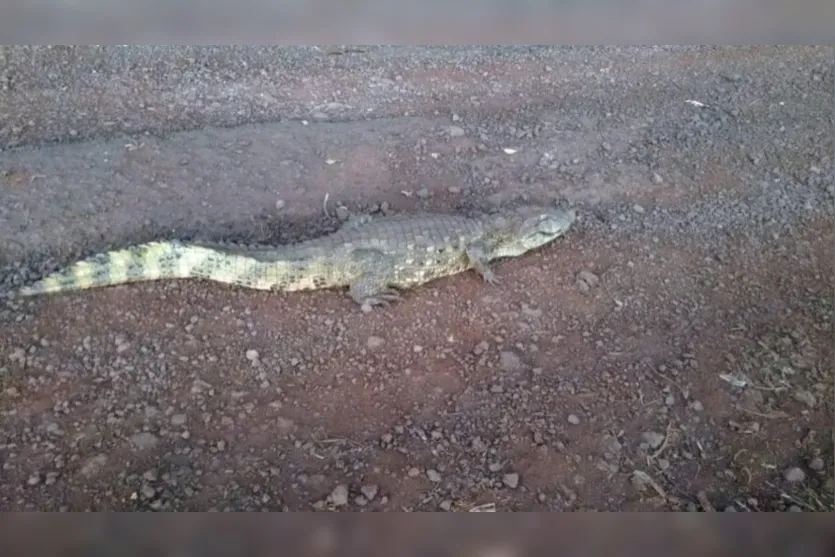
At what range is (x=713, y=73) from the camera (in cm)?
587

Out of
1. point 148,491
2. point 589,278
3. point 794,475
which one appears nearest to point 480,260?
point 589,278

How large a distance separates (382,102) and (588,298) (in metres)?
2.46

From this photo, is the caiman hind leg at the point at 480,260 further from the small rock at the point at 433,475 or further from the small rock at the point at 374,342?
the small rock at the point at 433,475

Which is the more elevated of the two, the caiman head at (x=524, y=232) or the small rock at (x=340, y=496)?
the caiman head at (x=524, y=232)

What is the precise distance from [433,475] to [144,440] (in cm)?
114

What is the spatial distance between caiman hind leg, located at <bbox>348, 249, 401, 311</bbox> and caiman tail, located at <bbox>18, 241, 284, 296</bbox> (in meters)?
0.46

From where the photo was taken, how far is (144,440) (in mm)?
2926

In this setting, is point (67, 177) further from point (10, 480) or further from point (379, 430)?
point (379, 430)

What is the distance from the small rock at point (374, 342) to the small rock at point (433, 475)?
833 millimetres

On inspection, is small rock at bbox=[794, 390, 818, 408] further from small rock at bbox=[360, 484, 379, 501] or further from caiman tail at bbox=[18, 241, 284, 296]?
caiman tail at bbox=[18, 241, 284, 296]

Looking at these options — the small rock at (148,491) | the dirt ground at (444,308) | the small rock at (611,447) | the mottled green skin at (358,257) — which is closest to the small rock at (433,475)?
the dirt ground at (444,308)

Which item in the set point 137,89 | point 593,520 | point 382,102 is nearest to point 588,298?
point 382,102

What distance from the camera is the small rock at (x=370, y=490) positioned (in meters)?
2.75

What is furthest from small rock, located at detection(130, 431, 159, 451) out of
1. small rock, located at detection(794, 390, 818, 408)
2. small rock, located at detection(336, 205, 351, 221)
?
small rock, located at detection(794, 390, 818, 408)
